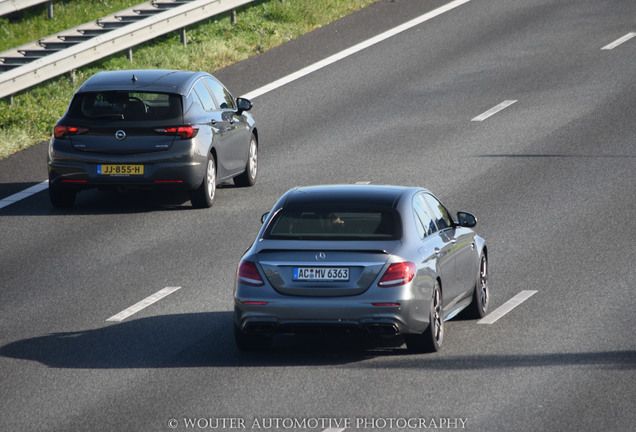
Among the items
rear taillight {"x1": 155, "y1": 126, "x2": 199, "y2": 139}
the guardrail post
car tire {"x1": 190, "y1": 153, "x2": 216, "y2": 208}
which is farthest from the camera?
the guardrail post

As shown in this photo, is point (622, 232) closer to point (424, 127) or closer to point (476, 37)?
point (424, 127)

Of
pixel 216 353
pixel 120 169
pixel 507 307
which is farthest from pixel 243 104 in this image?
pixel 216 353

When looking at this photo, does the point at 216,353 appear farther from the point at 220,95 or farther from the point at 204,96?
the point at 220,95

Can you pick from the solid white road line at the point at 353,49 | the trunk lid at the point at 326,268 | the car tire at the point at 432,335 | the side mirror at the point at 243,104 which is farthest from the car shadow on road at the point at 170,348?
the solid white road line at the point at 353,49

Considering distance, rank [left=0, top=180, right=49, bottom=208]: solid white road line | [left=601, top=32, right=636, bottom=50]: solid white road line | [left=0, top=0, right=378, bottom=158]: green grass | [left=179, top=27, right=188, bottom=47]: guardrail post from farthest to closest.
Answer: [left=601, top=32, right=636, bottom=50]: solid white road line → [left=179, top=27, right=188, bottom=47]: guardrail post → [left=0, top=0, right=378, bottom=158]: green grass → [left=0, top=180, right=49, bottom=208]: solid white road line

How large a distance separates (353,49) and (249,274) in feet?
59.9

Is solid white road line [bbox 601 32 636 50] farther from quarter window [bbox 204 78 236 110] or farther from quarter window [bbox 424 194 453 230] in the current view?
quarter window [bbox 424 194 453 230]

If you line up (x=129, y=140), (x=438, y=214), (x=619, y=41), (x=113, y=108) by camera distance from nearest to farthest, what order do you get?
(x=438, y=214) < (x=129, y=140) < (x=113, y=108) < (x=619, y=41)

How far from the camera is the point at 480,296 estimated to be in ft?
41.8

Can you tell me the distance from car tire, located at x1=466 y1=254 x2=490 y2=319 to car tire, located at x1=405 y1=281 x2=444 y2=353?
4.14 ft

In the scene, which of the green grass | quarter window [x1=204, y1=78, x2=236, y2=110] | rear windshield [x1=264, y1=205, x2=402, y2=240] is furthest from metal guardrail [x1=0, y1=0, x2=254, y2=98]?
rear windshield [x1=264, y1=205, x2=402, y2=240]

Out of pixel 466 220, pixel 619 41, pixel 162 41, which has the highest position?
pixel 466 220

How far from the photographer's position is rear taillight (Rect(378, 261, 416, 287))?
10.7 metres

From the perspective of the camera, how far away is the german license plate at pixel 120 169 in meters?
17.3
